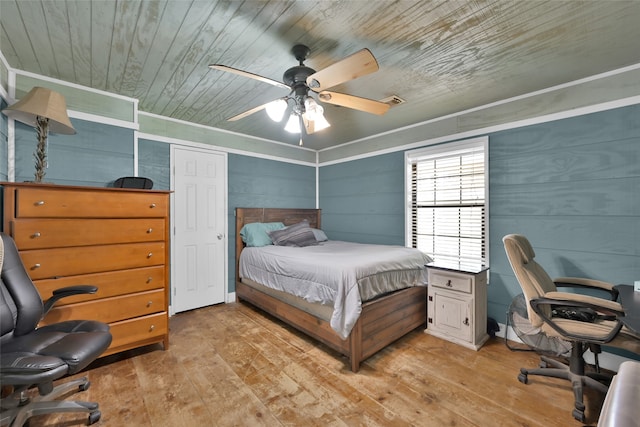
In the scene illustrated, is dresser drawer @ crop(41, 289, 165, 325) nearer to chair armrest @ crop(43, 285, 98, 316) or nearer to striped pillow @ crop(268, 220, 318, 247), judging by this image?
chair armrest @ crop(43, 285, 98, 316)

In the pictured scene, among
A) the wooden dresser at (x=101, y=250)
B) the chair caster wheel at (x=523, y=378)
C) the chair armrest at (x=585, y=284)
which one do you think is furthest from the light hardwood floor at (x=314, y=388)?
the chair armrest at (x=585, y=284)

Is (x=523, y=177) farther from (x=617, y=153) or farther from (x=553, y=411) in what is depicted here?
(x=553, y=411)

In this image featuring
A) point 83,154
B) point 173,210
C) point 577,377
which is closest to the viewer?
point 577,377

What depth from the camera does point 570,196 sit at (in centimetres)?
242

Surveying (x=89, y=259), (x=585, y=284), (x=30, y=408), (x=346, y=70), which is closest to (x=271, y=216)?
(x=89, y=259)

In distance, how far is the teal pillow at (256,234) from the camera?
3721mm

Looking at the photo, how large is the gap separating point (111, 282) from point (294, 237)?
2.06 meters

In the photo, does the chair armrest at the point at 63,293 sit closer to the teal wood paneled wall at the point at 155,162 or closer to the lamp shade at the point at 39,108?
the lamp shade at the point at 39,108

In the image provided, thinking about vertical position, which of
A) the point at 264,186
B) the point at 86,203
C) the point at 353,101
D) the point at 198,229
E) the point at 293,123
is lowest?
the point at 198,229

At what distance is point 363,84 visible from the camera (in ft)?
7.99

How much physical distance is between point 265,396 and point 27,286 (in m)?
1.74

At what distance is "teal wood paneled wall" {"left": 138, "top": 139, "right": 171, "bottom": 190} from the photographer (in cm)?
317

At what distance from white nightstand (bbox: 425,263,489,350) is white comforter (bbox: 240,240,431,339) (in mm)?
226

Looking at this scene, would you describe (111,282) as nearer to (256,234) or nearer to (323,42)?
(256,234)
